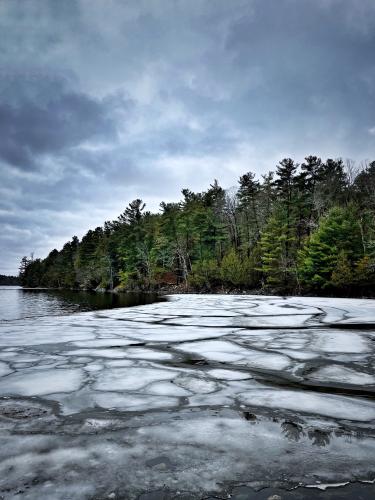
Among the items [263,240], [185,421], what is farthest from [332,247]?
[185,421]

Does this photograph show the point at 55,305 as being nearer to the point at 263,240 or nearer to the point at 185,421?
the point at 263,240

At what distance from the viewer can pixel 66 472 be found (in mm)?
1940

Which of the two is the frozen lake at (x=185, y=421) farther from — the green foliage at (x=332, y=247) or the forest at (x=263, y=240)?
the green foliage at (x=332, y=247)

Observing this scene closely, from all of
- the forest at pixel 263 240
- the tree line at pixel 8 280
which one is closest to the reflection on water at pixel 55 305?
the forest at pixel 263 240

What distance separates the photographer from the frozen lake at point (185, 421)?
186 centimetres

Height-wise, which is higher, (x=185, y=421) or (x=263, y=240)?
(x=263, y=240)

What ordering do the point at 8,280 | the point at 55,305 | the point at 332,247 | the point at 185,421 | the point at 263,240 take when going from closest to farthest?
the point at 185,421 < the point at 332,247 < the point at 55,305 < the point at 263,240 < the point at 8,280

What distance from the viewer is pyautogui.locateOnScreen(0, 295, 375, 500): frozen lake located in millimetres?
1860

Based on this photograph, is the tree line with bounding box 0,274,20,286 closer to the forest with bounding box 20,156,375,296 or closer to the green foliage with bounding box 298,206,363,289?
the forest with bounding box 20,156,375,296

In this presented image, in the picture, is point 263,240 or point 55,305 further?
point 263,240

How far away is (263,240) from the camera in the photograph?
31344mm

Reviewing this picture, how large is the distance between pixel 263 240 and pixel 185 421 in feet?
97.6

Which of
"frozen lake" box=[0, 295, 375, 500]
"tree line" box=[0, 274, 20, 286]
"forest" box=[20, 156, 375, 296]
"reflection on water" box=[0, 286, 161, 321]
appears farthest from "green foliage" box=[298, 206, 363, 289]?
"tree line" box=[0, 274, 20, 286]

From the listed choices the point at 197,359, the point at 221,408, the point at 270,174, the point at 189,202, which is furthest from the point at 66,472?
the point at 189,202
